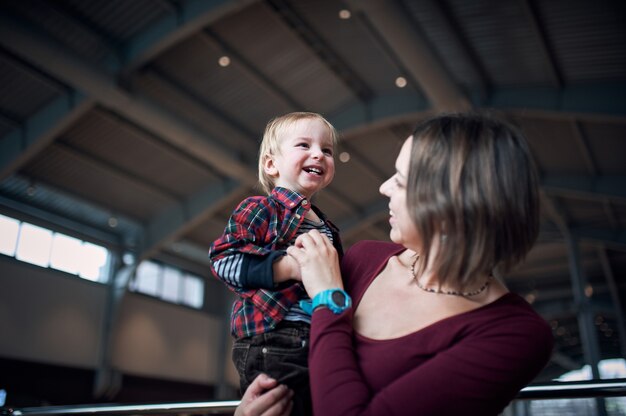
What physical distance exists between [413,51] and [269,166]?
11.3 metres

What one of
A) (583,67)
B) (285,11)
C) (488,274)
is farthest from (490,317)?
(583,67)

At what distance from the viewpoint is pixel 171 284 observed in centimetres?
2266

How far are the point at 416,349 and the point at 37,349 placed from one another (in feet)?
60.0

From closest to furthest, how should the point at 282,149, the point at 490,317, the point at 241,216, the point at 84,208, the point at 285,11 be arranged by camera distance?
1. the point at 490,317
2. the point at 241,216
3. the point at 282,149
4. the point at 285,11
5. the point at 84,208

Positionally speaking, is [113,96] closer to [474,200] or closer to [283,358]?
[283,358]

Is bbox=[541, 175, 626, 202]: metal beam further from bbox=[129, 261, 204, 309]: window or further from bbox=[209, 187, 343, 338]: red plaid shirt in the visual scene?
bbox=[209, 187, 343, 338]: red plaid shirt

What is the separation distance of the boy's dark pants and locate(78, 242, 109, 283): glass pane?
1924 centimetres

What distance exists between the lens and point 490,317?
1362mm

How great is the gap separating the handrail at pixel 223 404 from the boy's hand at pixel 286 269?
1.77ft

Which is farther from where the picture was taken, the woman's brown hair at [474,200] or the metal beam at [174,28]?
the metal beam at [174,28]

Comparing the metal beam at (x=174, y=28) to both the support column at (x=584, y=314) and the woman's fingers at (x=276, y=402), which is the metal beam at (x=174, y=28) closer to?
the woman's fingers at (x=276, y=402)

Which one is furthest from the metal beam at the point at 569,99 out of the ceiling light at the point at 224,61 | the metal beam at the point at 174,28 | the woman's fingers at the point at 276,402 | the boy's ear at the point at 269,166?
the woman's fingers at the point at 276,402

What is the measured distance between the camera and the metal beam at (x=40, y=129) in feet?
45.0

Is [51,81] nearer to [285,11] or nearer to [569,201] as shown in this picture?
[285,11]
